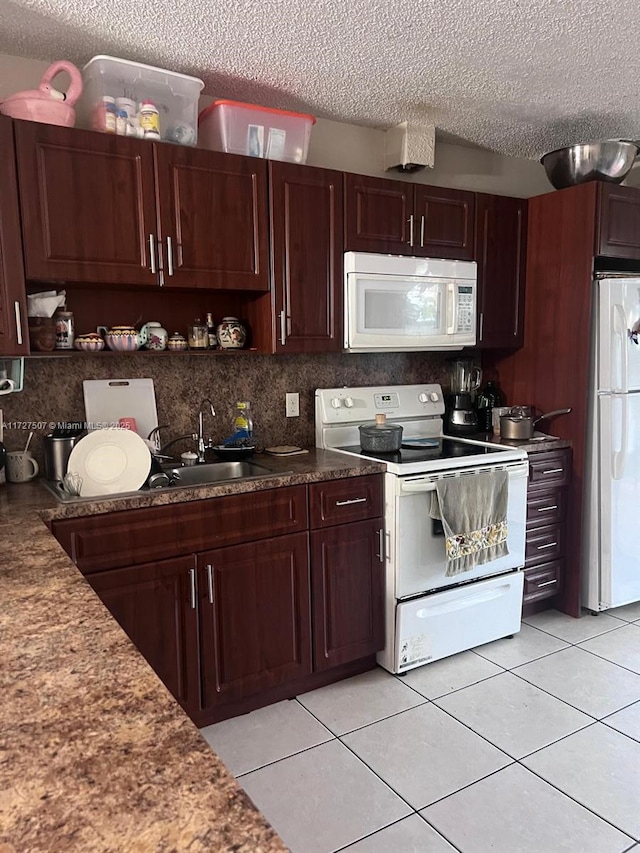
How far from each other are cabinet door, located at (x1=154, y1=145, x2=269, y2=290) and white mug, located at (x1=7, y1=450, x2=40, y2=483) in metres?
0.86

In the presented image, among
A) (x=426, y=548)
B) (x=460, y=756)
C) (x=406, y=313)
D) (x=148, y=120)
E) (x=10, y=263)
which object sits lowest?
(x=460, y=756)

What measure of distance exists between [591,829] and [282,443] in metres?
1.89

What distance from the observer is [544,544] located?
3094 millimetres

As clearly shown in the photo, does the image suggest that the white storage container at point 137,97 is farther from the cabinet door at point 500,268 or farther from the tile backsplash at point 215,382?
the cabinet door at point 500,268

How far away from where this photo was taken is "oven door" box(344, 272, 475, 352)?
2748 mm

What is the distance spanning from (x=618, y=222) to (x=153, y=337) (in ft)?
7.50

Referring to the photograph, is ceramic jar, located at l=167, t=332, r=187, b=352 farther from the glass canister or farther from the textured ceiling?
the textured ceiling

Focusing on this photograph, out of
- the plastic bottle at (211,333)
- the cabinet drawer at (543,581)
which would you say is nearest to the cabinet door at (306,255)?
the plastic bottle at (211,333)

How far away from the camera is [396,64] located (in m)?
2.41

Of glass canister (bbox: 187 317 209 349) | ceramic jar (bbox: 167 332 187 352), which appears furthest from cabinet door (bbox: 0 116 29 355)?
glass canister (bbox: 187 317 209 349)

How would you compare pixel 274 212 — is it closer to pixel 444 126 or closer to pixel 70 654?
pixel 444 126

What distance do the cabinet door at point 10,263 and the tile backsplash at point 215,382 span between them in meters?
0.29

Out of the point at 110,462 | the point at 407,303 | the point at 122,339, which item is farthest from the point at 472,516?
the point at 122,339

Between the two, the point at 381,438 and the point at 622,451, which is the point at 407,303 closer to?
the point at 381,438
